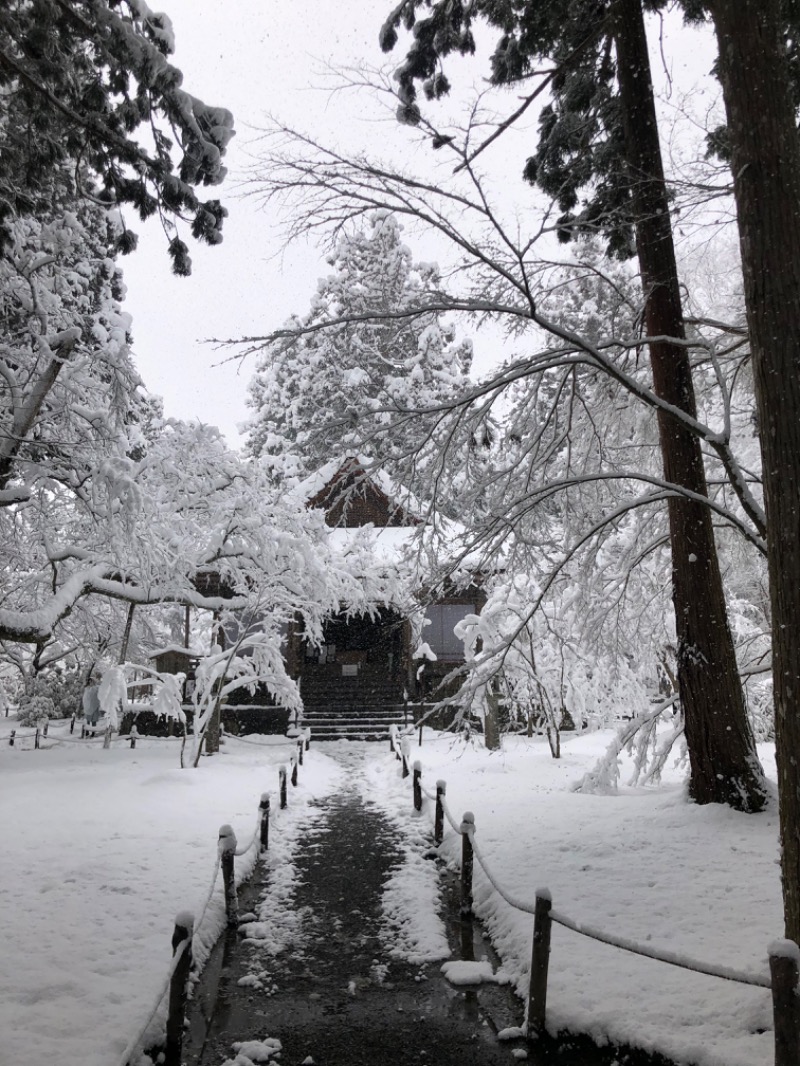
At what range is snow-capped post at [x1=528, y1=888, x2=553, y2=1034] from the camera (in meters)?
4.45

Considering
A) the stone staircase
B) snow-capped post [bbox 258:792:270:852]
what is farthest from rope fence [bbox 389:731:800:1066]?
the stone staircase

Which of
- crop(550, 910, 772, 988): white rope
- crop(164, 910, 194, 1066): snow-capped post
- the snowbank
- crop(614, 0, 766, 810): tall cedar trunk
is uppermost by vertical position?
crop(614, 0, 766, 810): tall cedar trunk

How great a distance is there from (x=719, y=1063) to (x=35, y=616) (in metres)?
10.9

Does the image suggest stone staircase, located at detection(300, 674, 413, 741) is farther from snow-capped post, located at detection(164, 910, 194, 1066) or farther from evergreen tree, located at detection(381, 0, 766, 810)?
snow-capped post, located at detection(164, 910, 194, 1066)

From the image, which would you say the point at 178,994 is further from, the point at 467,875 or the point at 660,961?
the point at 467,875

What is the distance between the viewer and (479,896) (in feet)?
22.8

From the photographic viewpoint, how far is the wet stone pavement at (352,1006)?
4246 millimetres


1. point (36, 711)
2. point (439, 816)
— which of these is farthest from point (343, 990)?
point (36, 711)

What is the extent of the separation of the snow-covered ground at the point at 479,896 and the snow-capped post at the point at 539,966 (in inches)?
5.0

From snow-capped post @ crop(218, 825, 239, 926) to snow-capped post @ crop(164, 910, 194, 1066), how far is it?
2083 millimetres

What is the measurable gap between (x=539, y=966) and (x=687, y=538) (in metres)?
5.52

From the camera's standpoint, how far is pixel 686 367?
28.6 feet

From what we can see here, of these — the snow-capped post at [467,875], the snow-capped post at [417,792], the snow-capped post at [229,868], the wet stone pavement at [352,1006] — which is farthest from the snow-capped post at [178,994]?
the snow-capped post at [417,792]

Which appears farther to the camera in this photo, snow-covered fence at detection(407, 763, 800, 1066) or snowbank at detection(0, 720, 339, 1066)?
snowbank at detection(0, 720, 339, 1066)
